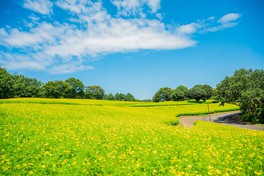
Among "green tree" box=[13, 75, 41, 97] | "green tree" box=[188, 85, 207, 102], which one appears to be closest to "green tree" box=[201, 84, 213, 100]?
"green tree" box=[188, 85, 207, 102]

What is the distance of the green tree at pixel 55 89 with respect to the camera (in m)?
105

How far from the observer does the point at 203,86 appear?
124 metres

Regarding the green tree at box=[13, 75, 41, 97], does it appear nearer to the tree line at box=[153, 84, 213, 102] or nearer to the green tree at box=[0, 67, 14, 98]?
the green tree at box=[0, 67, 14, 98]

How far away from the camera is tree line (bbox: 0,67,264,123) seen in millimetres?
40625

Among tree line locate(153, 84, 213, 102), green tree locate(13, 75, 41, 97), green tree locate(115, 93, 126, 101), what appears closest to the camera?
green tree locate(13, 75, 41, 97)

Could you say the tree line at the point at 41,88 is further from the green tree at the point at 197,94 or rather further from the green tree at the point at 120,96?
the green tree at the point at 197,94

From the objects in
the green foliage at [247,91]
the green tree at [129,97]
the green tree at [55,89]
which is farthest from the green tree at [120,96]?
the green foliage at [247,91]

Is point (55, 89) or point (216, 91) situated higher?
point (55, 89)

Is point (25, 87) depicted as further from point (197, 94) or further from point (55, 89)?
point (197, 94)

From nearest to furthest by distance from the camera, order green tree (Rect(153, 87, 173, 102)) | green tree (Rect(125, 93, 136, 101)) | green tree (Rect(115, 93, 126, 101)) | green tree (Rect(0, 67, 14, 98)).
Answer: green tree (Rect(0, 67, 14, 98)) < green tree (Rect(153, 87, 173, 102)) < green tree (Rect(125, 93, 136, 101)) < green tree (Rect(115, 93, 126, 101))

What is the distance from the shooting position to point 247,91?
39750 mm

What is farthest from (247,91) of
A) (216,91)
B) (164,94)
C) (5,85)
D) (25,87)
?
(164,94)

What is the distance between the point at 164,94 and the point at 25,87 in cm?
10113

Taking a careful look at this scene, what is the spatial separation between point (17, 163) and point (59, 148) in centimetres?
217
